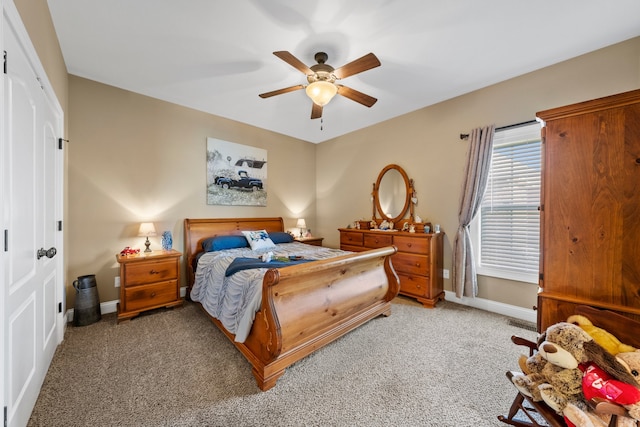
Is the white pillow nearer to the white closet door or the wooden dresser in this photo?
the wooden dresser

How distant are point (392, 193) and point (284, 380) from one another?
3094 mm

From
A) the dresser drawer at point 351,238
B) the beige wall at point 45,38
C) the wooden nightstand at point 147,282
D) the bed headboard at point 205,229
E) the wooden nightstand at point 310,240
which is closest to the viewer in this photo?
the beige wall at point 45,38

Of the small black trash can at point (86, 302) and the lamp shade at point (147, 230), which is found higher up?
the lamp shade at point (147, 230)

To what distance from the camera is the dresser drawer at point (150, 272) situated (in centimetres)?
275

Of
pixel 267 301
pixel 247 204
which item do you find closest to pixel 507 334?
pixel 267 301

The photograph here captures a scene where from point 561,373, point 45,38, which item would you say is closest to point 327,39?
point 45,38

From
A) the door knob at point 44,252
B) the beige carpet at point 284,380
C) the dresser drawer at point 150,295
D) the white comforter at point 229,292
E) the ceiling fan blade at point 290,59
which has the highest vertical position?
the ceiling fan blade at point 290,59

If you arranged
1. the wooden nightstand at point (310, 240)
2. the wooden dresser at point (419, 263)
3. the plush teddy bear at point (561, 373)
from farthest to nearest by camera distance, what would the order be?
the wooden nightstand at point (310, 240) → the wooden dresser at point (419, 263) → the plush teddy bear at point (561, 373)

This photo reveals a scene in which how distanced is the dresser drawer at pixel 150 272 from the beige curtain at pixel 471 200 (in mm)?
3627

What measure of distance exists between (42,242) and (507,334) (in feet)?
13.5

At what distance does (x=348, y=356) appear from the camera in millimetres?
→ 2127

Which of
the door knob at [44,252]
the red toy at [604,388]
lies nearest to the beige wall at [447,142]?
the red toy at [604,388]

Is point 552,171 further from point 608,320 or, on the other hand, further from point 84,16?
point 84,16

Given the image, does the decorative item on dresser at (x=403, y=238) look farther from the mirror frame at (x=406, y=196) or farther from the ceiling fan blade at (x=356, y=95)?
the ceiling fan blade at (x=356, y=95)
